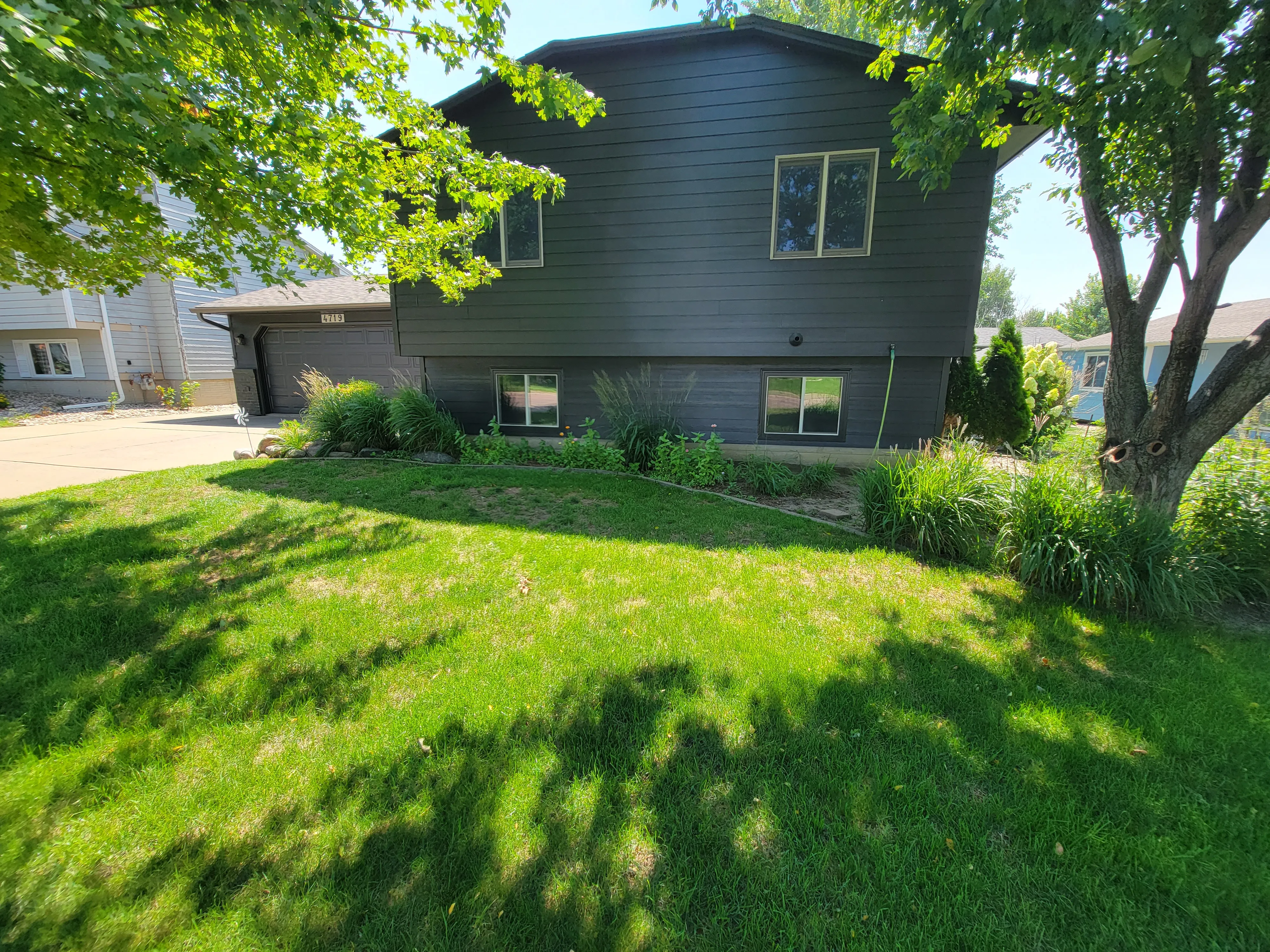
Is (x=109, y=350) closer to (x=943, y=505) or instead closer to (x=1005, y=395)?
(x=943, y=505)

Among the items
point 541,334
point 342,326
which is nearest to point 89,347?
point 342,326

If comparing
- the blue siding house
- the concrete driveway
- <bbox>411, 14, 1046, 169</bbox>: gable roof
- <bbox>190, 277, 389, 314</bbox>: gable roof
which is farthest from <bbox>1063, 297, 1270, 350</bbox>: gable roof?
the concrete driveway

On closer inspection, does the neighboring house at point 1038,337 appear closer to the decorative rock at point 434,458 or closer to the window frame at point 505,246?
the window frame at point 505,246

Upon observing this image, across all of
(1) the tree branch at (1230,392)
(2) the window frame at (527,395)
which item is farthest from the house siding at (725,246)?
(1) the tree branch at (1230,392)

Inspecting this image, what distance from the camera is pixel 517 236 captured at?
8.39 meters

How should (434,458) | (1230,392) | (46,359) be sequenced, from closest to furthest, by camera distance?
(1230,392) → (434,458) → (46,359)

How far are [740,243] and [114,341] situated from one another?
19988 millimetres

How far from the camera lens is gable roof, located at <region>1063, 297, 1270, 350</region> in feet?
58.6

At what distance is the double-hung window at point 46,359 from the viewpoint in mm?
16734

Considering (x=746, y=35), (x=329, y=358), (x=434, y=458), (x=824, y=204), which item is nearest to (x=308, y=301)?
(x=329, y=358)

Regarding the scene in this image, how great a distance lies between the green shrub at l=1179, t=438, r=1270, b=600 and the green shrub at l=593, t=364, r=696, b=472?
535 centimetres

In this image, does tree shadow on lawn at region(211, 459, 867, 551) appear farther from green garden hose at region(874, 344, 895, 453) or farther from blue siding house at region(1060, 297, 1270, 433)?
blue siding house at region(1060, 297, 1270, 433)

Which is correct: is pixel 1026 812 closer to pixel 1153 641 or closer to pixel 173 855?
pixel 1153 641

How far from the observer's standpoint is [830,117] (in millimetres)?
7109
